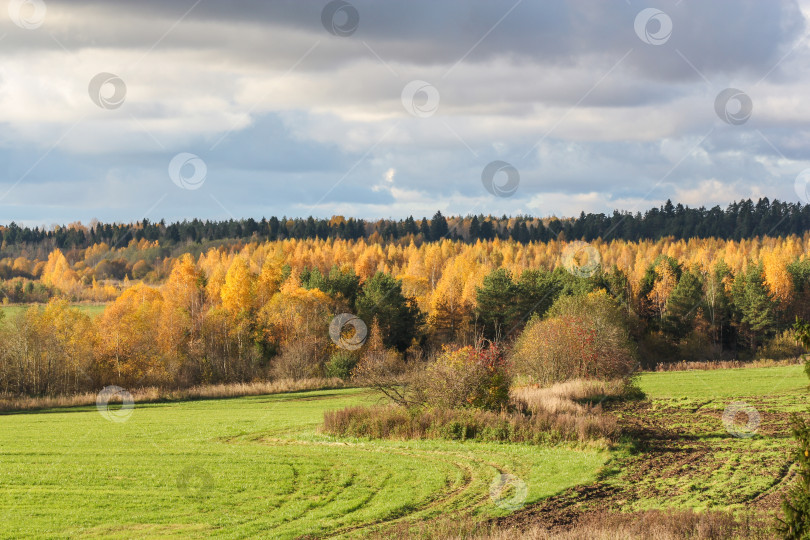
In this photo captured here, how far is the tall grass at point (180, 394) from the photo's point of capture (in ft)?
198

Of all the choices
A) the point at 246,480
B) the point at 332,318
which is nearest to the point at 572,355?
the point at 246,480

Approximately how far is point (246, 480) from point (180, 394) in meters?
41.5

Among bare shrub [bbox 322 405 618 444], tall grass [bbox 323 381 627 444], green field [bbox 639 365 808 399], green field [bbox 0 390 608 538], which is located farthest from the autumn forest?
green field [bbox 0 390 608 538]

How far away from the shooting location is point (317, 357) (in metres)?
83.5

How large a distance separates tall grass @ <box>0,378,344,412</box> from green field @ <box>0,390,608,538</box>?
19148mm

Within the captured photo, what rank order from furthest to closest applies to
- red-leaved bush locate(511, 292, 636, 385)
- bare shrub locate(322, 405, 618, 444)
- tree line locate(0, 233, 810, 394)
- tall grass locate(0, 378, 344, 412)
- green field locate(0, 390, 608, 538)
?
tree line locate(0, 233, 810, 394)
tall grass locate(0, 378, 344, 412)
red-leaved bush locate(511, 292, 636, 385)
bare shrub locate(322, 405, 618, 444)
green field locate(0, 390, 608, 538)

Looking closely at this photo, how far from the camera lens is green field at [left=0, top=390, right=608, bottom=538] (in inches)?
850

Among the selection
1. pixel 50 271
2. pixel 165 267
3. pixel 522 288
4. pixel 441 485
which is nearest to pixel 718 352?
pixel 522 288

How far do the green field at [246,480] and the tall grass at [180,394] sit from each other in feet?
62.8

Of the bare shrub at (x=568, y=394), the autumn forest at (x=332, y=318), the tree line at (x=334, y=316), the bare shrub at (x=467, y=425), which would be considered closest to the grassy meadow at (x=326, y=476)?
the bare shrub at (x=467, y=425)

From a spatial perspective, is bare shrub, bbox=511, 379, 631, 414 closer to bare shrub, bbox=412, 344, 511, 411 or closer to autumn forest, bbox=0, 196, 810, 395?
bare shrub, bbox=412, 344, 511, 411

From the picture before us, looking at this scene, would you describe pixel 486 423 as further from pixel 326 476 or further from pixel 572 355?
pixel 572 355

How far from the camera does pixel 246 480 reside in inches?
1065

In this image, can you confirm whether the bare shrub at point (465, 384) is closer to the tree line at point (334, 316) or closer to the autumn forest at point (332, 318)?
the tree line at point (334, 316)
